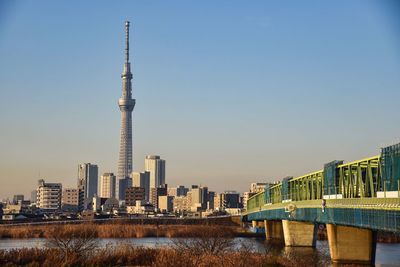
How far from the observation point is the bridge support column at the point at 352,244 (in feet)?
258

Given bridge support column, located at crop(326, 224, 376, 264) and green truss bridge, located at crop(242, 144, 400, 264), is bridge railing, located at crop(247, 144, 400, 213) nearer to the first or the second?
green truss bridge, located at crop(242, 144, 400, 264)

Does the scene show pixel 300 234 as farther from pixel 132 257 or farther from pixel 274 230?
pixel 132 257

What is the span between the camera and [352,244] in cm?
8031

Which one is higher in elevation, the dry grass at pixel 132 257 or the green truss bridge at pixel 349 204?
the green truss bridge at pixel 349 204

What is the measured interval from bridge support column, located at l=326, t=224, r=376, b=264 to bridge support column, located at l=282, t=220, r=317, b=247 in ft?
111

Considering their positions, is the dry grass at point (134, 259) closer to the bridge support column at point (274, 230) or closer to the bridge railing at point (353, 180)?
the bridge railing at point (353, 180)

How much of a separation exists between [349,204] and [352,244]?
1184cm

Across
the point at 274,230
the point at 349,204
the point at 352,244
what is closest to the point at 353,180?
the point at 349,204

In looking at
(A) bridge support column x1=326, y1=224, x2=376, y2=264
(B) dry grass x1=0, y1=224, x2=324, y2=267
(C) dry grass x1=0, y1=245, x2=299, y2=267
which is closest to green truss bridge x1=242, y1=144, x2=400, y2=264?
(A) bridge support column x1=326, y1=224, x2=376, y2=264

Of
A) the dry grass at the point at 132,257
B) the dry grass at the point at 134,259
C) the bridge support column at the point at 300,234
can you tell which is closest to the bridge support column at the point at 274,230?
the bridge support column at the point at 300,234

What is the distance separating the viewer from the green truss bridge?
59188 mm

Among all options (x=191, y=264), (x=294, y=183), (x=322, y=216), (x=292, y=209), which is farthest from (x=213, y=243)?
(x=294, y=183)

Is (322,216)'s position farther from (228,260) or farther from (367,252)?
(228,260)

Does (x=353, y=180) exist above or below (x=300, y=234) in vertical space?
above
